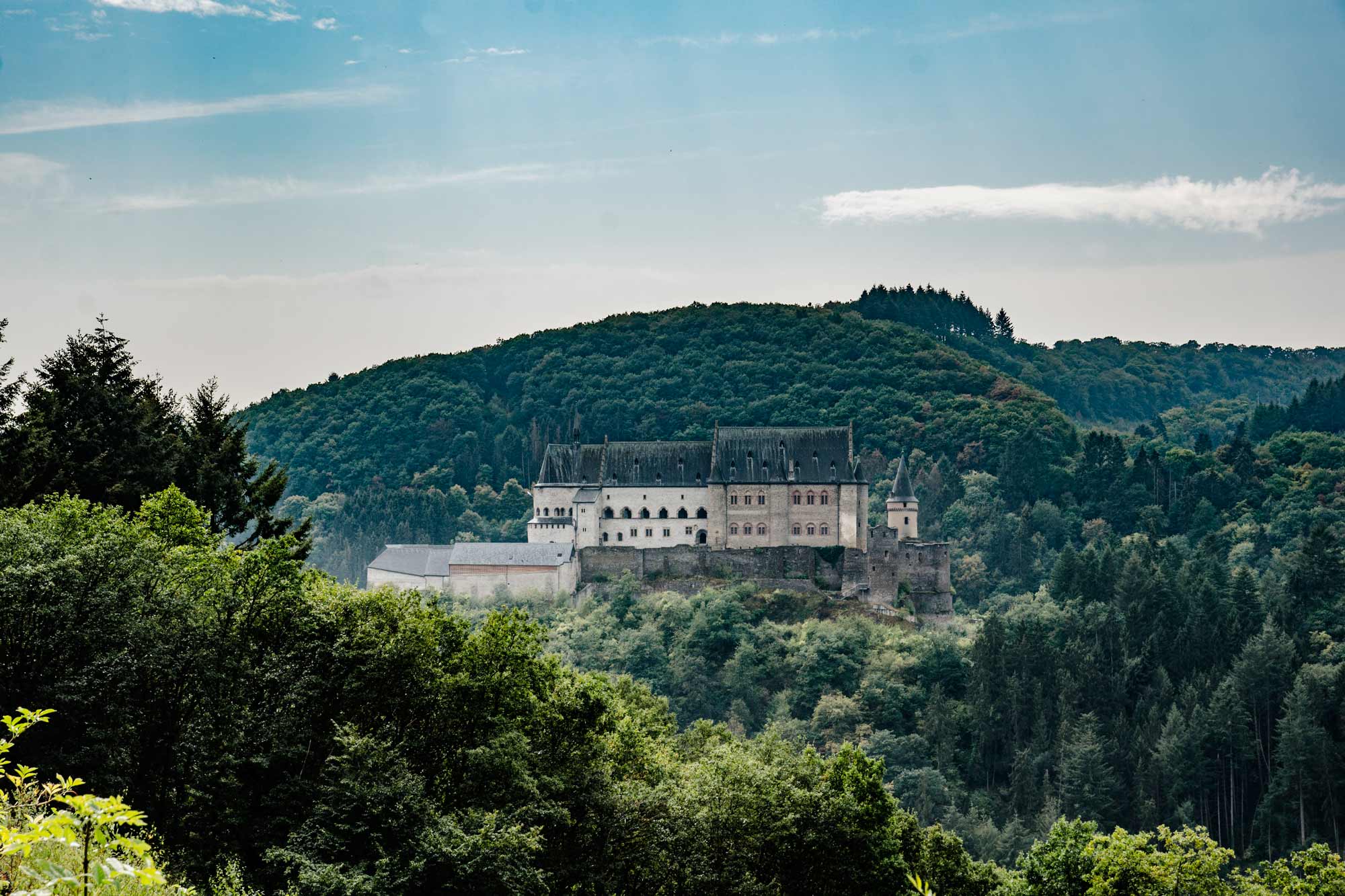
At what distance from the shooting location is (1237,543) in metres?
109

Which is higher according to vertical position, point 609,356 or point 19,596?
point 609,356

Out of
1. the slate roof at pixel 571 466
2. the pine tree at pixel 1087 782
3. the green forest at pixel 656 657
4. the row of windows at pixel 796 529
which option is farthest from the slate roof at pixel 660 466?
the pine tree at pixel 1087 782

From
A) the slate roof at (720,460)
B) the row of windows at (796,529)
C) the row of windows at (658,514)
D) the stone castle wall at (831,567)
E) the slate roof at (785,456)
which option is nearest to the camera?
the stone castle wall at (831,567)

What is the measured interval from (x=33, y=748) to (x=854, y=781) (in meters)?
17.9

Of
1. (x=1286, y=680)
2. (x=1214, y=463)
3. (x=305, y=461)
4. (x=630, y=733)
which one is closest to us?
(x=630, y=733)

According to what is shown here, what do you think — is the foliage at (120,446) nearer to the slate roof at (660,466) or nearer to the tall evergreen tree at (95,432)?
the tall evergreen tree at (95,432)

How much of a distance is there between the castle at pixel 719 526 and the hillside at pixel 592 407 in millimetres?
31431

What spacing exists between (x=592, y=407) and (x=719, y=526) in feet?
228

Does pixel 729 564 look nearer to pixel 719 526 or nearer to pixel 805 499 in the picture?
pixel 719 526

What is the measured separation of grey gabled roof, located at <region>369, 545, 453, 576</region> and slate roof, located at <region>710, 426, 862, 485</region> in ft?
55.2

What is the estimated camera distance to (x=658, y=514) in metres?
90.2

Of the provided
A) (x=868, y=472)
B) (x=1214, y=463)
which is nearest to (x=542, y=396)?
(x=868, y=472)

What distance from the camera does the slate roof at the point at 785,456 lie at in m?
87.7

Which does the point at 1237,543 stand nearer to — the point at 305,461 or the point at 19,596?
the point at 305,461
